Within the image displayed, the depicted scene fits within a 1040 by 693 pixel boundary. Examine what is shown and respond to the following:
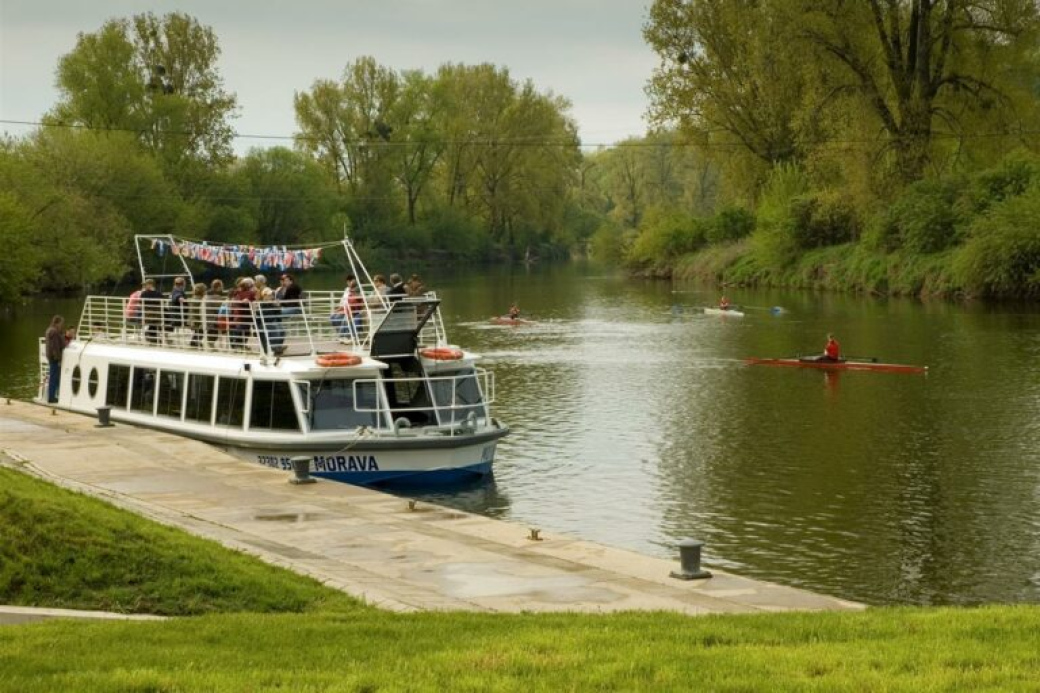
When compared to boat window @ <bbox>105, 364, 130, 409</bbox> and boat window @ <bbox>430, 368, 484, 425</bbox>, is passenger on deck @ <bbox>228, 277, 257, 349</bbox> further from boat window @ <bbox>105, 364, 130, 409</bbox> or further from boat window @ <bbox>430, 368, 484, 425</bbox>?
boat window @ <bbox>430, 368, 484, 425</bbox>

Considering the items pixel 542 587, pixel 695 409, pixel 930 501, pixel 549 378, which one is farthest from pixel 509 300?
pixel 542 587

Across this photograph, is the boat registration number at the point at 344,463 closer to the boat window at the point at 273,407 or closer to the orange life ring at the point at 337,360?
the boat window at the point at 273,407

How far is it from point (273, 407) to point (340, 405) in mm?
1483

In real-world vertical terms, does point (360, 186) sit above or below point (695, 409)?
above

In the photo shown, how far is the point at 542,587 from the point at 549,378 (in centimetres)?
3189

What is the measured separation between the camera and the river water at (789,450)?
75.0 ft

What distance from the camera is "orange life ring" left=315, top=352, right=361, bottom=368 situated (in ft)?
91.4

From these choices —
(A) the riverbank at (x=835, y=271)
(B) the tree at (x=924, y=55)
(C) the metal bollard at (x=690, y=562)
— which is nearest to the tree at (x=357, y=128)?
(A) the riverbank at (x=835, y=271)

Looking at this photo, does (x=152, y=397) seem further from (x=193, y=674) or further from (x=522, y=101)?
(x=522, y=101)

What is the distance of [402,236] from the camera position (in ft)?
470

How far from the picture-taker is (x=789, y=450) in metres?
32.6

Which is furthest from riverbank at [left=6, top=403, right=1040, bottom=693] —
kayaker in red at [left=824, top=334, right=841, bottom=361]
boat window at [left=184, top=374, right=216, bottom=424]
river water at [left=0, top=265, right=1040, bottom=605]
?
kayaker in red at [left=824, top=334, right=841, bottom=361]

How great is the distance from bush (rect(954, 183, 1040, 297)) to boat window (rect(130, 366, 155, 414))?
52587 mm

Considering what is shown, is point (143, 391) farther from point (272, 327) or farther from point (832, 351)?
point (832, 351)
